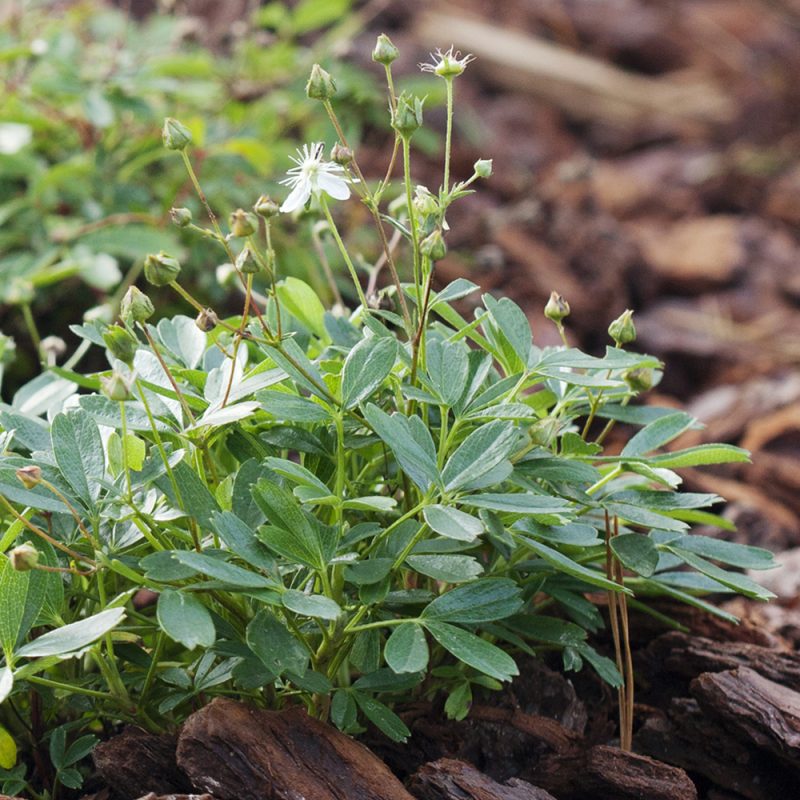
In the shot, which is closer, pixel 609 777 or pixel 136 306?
pixel 136 306

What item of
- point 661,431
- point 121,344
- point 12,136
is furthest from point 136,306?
point 12,136

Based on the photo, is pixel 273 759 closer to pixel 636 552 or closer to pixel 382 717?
pixel 382 717

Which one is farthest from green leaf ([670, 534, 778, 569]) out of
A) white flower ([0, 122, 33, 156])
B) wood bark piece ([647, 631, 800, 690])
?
white flower ([0, 122, 33, 156])

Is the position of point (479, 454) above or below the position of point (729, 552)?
above

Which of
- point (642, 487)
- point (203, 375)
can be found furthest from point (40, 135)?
point (642, 487)

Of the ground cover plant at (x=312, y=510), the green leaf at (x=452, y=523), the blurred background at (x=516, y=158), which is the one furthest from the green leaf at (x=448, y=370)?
the blurred background at (x=516, y=158)

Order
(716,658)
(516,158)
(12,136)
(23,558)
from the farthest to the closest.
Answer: (516,158) → (12,136) → (716,658) → (23,558)

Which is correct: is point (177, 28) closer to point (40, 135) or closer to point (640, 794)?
point (40, 135)

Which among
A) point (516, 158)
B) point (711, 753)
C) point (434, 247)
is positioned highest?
point (434, 247)

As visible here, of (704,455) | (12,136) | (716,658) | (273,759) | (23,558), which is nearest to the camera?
(23,558)
